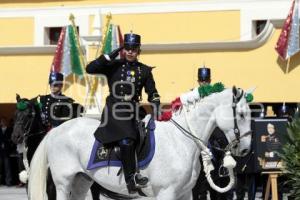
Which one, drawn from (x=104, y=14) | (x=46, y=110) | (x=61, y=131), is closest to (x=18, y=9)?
(x=104, y=14)

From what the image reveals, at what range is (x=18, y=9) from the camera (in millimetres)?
22359

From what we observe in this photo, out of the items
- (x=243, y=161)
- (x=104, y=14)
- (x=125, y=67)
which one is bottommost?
(x=243, y=161)

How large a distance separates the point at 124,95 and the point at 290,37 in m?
10.6

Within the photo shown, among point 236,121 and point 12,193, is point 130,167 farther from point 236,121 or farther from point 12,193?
point 12,193

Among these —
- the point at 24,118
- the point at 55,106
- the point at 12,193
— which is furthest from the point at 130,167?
the point at 12,193

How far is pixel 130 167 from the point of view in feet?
28.5

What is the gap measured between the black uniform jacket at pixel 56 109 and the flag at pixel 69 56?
30.7 ft

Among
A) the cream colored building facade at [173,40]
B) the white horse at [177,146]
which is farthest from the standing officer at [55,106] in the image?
the cream colored building facade at [173,40]

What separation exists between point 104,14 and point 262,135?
9723 mm

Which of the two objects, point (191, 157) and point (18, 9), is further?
point (18, 9)

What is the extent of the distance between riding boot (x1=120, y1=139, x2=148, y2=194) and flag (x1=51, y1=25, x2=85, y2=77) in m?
12.5

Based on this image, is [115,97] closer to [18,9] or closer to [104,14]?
[104,14]

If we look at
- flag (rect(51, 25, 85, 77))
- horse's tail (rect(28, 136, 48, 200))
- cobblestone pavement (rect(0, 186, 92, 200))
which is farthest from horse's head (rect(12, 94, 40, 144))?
flag (rect(51, 25, 85, 77))

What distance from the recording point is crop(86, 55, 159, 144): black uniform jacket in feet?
29.4
